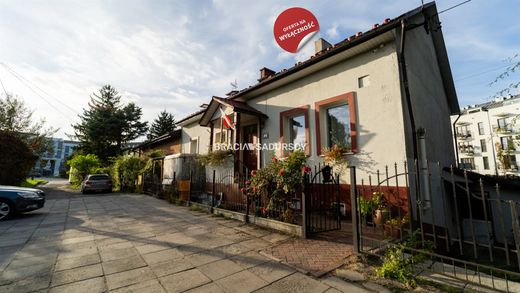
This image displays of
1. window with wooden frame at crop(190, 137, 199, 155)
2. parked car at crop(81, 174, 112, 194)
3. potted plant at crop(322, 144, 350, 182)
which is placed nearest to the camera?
potted plant at crop(322, 144, 350, 182)

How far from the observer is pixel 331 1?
20.3 feet

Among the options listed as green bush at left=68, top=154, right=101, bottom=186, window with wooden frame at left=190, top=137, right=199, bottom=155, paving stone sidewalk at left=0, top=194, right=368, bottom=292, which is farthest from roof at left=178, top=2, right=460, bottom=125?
green bush at left=68, top=154, right=101, bottom=186

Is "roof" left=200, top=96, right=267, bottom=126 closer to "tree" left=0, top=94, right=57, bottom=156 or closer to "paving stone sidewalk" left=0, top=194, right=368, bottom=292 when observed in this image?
"paving stone sidewalk" left=0, top=194, right=368, bottom=292

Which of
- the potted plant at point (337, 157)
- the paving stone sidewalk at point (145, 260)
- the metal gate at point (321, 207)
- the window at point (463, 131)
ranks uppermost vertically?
the window at point (463, 131)

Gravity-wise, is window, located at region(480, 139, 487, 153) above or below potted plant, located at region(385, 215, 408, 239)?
above

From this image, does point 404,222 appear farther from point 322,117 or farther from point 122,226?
point 122,226

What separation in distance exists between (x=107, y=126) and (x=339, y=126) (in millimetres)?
29710

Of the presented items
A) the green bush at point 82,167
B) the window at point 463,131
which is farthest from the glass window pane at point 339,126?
the window at point 463,131

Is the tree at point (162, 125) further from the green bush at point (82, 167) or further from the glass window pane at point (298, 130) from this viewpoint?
the glass window pane at point (298, 130)

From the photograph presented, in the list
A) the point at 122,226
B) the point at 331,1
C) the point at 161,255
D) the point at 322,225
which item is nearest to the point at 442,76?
the point at 331,1

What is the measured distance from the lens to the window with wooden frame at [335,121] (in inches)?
262

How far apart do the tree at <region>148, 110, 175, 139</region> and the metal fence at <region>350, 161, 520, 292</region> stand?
115 ft

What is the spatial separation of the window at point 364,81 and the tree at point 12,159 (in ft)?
62.1

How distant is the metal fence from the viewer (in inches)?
108
